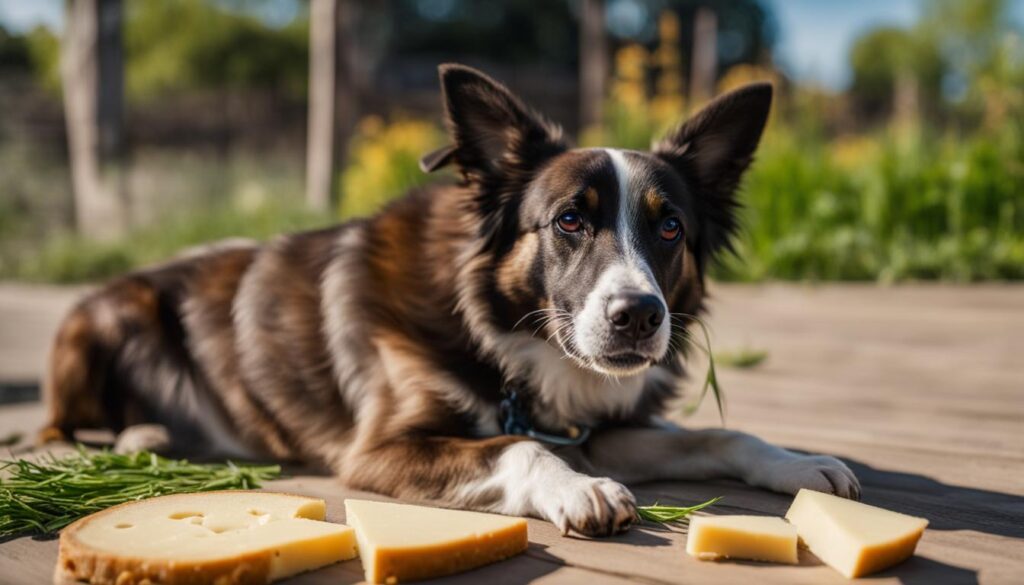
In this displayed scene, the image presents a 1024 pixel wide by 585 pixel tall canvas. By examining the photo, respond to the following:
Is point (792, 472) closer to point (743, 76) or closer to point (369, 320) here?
point (369, 320)

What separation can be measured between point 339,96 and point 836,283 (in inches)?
217

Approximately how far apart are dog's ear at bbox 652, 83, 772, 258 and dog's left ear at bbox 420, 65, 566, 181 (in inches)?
16.9

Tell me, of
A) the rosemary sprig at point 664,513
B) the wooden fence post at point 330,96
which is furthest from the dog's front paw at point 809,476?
the wooden fence post at point 330,96

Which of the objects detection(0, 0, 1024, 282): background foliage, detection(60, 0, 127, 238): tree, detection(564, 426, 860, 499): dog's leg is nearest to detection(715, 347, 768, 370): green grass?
detection(0, 0, 1024, 282): background foliage

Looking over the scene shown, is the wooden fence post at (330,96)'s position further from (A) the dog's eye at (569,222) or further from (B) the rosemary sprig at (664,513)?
(B) the rosemary sprig at (664,513)

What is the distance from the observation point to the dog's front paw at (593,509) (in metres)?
2.00

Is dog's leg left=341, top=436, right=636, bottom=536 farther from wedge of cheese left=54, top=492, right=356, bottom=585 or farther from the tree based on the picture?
the tree

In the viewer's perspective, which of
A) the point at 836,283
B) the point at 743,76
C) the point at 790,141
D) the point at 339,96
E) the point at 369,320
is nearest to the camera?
the point at 369,320

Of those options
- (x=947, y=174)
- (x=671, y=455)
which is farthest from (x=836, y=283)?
(x=671, y=455)

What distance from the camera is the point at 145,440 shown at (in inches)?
123

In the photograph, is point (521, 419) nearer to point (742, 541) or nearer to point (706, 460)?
point (706, 460)

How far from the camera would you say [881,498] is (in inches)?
92.7

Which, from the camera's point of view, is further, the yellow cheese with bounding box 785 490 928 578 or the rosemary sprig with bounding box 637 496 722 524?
the rosemary sprig with bounding box 637 496 722 524

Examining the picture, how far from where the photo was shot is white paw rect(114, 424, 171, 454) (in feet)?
10.1
